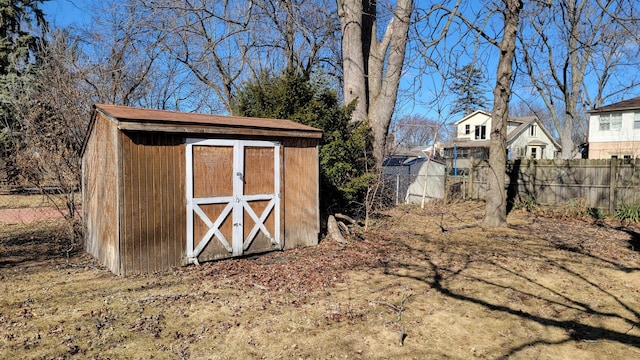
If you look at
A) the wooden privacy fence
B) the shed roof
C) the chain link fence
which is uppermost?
the shed roof

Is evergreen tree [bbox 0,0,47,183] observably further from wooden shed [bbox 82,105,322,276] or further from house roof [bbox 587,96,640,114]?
house roof [bbox 587,96,640,114]

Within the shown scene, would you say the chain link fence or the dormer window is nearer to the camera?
the chain link fence

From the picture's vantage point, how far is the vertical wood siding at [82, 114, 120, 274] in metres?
5.33

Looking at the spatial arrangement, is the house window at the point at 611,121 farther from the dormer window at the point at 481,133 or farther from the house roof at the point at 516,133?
the dormer window at the point at 481,133

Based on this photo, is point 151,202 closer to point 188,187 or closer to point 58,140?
point 188,187

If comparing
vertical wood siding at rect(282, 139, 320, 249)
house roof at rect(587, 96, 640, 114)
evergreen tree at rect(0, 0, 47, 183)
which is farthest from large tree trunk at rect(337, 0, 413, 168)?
house roof at rect(587, 96, 640, 114)

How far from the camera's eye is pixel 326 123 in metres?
8.96

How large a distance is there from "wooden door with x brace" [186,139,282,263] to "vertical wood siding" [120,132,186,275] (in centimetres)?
16

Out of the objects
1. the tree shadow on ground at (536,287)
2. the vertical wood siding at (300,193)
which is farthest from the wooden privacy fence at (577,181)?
the vertical wood siding at (300,193)

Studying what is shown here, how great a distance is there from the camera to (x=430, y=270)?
233 inches

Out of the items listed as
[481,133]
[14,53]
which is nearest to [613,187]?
[14,53]

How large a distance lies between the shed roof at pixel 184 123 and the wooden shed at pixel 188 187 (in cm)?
1

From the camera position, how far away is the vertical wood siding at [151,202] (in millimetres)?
5246

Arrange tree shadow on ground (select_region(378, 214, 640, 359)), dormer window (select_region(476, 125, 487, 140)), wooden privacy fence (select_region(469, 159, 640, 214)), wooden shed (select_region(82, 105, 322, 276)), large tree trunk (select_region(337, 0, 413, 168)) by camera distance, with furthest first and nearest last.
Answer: dormer window (select_region(476, 125, 487, 140)) → large tree trunk (select_region(337, 0, 413, 168)) → wooden privacy fence (select_region(469, 159, 640, 214)) → wooden shed (select_region(82, 105, 322, 276)) → tree shadow on ground (select_region(378, 214, 640, 359))
